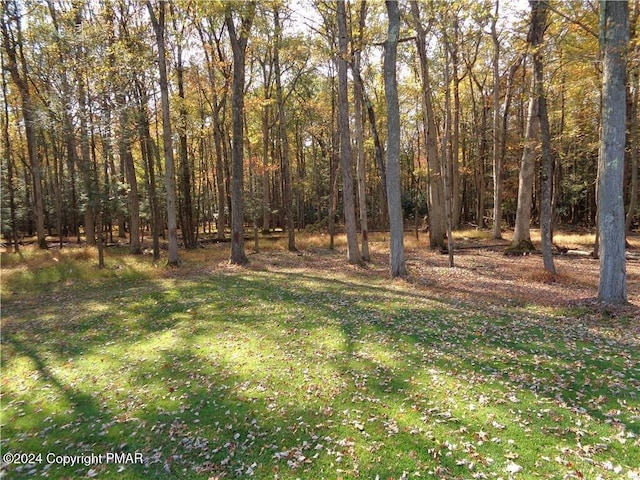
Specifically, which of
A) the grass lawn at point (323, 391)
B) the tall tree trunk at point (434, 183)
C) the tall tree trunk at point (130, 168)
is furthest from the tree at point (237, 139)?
the tall tree trunk at point (434, 183)

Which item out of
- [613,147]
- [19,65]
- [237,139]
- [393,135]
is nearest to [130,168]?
[237,139]

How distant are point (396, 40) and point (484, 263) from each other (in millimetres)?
9512

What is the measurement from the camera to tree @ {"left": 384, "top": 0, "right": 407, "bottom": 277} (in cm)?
1093

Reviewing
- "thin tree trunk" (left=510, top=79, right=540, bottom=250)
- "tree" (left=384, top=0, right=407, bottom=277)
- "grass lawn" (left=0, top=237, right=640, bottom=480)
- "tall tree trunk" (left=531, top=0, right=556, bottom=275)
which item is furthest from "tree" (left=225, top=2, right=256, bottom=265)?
"thin tree trunk" (left=510, top=79, right=540, bottom=250)

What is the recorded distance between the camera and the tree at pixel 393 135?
1093 centimetres

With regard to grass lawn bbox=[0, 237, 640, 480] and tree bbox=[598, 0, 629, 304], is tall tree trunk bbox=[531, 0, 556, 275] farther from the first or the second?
grass lawn bbox=[0, 237, 640, 480]

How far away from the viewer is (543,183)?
11.1 m

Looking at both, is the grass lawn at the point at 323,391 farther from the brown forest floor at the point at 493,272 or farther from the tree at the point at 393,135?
the tree at the point at 393,135

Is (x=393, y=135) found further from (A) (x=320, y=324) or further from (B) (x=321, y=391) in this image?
(B) (x=321, y=391)

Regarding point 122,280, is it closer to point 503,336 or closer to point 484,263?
point 503,336

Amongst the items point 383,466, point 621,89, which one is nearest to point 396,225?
point 621,89

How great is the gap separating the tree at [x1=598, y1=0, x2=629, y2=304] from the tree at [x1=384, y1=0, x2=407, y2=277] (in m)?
5.12

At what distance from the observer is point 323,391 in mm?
5094

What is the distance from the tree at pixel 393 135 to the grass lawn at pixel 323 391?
282 cm
